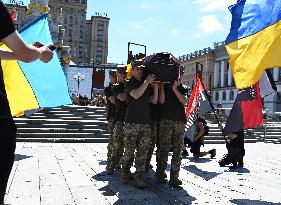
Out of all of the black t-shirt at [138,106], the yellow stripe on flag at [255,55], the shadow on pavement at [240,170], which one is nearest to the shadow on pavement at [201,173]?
the shadow on pavement at [240,170]

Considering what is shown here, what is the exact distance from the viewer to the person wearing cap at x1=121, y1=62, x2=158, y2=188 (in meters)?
5.91

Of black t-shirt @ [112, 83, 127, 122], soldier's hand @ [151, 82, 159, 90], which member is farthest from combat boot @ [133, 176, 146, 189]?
soldier's hand @ [151, 82, 159, 90]

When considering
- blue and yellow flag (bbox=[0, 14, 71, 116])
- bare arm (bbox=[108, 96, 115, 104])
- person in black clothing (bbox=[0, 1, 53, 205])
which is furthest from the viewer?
bare arm (bbox=[108, 96, 115, 104])

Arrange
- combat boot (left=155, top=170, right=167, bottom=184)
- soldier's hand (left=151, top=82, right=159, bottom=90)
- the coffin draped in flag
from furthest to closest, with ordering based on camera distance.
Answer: the coffin draped in flag, combat boot (left=155, top=170, right=167, bottom=184), soldier's hand (left=151, top=82, right=159, bottom=90)

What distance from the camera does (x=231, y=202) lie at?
17.3 feet

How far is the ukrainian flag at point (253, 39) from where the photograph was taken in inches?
198

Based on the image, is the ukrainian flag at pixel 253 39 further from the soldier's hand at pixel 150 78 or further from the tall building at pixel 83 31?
the tall building at pixel 83 31

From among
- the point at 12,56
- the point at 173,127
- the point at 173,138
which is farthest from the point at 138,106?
the point at 12,56

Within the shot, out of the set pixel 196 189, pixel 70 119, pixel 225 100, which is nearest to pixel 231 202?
pixel 196 189

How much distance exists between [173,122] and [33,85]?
229 cm

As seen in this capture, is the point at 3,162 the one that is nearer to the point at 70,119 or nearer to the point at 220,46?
A: the point at 70,119

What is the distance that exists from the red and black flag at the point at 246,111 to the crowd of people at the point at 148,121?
1818 mm

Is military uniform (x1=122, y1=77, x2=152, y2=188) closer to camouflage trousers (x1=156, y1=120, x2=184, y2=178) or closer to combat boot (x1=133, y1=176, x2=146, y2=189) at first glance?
combat boot (x1=133, y1=176, x2=146, y2=189)

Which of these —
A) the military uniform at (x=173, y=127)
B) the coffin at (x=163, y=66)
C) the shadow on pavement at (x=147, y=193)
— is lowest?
the shadow on pavement at (x=147, y=193)
